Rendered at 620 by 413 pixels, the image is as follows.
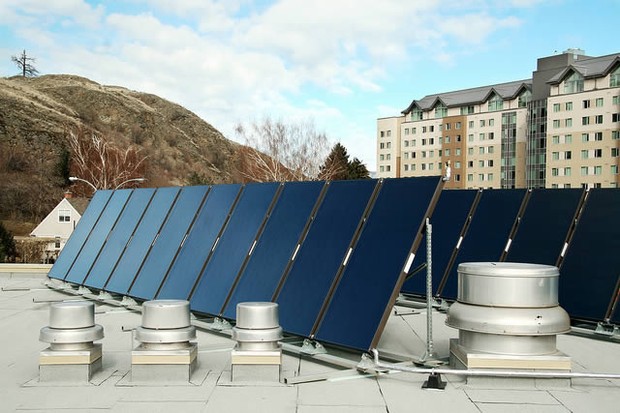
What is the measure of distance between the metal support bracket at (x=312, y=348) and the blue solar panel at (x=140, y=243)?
5.51 meters

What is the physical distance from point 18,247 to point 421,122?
79.0 metres

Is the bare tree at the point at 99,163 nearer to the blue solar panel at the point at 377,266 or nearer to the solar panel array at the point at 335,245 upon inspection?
the solar panel array at the point at 335,245

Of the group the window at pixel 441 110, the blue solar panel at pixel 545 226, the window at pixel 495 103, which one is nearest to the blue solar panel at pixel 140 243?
the blue solar panel at pixel 545 226

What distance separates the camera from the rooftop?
20.2 ft

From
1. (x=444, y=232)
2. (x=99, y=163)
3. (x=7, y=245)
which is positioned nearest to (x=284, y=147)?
(x=99, y=163)

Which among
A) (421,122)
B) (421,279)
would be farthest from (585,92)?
(421,279)

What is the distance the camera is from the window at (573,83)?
80.8 m

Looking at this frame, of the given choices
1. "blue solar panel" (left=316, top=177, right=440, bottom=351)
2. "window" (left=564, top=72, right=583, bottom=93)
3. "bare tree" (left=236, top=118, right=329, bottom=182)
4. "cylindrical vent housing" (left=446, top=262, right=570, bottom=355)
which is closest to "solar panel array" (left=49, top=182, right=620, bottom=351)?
"blue solar panel" (left=316, top=177, right=440, bottom=351)

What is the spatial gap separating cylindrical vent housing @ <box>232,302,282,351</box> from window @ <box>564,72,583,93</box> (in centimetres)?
8321

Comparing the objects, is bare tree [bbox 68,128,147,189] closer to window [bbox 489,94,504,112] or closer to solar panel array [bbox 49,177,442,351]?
window [bbox 489,94,504,112]

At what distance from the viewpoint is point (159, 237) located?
12.2m

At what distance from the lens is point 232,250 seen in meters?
9.97

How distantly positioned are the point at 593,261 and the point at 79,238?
1205cm

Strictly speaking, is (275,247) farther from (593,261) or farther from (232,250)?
(593,261)
